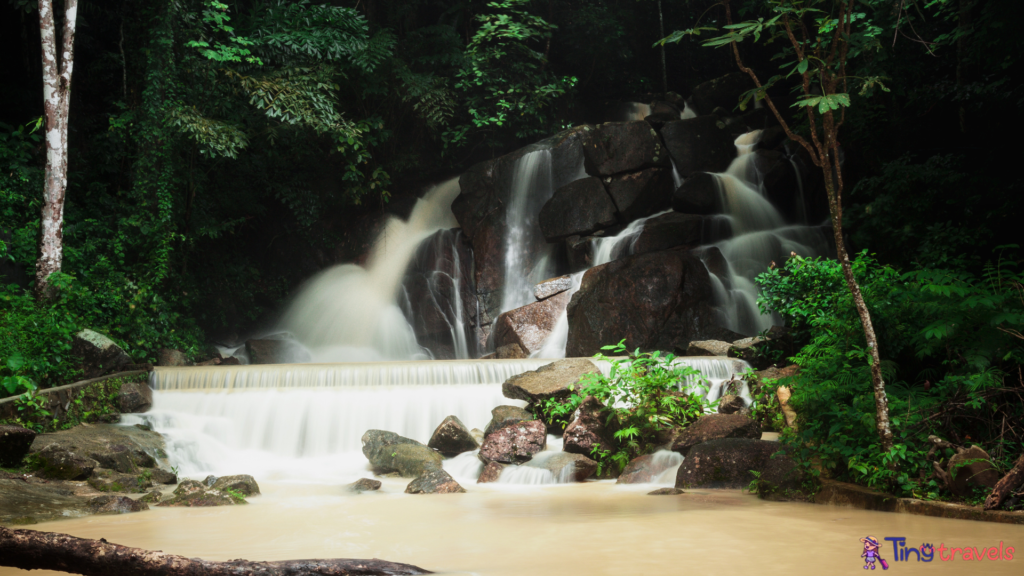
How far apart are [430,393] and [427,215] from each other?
358 inches

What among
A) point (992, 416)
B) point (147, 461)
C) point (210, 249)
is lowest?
point (147, 461)

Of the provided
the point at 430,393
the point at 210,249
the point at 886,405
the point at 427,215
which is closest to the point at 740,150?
the point at 427,215

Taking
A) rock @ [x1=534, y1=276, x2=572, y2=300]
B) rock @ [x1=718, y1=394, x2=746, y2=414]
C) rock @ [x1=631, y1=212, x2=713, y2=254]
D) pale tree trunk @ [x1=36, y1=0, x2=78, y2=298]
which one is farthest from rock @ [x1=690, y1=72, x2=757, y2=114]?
pale tree trunk @ [x1=36, y1=0, x2=78, y2=298]

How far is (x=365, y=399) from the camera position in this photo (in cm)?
948

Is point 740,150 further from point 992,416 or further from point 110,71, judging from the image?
point 110,71

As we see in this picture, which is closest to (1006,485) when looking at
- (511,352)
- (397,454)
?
(397,454)

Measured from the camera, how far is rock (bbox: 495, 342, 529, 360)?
13099mm

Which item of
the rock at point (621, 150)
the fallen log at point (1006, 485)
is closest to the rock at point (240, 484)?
the fallen log at point (1006, 485)

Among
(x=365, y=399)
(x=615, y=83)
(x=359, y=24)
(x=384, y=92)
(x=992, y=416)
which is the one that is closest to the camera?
(x=992, y=416)

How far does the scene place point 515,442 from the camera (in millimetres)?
7930

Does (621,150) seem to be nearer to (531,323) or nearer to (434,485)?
(531,323)

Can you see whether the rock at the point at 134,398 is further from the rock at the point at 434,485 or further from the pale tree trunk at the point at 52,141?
the rock at the point at 434,485

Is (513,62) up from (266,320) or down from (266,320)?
up

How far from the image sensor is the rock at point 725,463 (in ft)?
21.0
